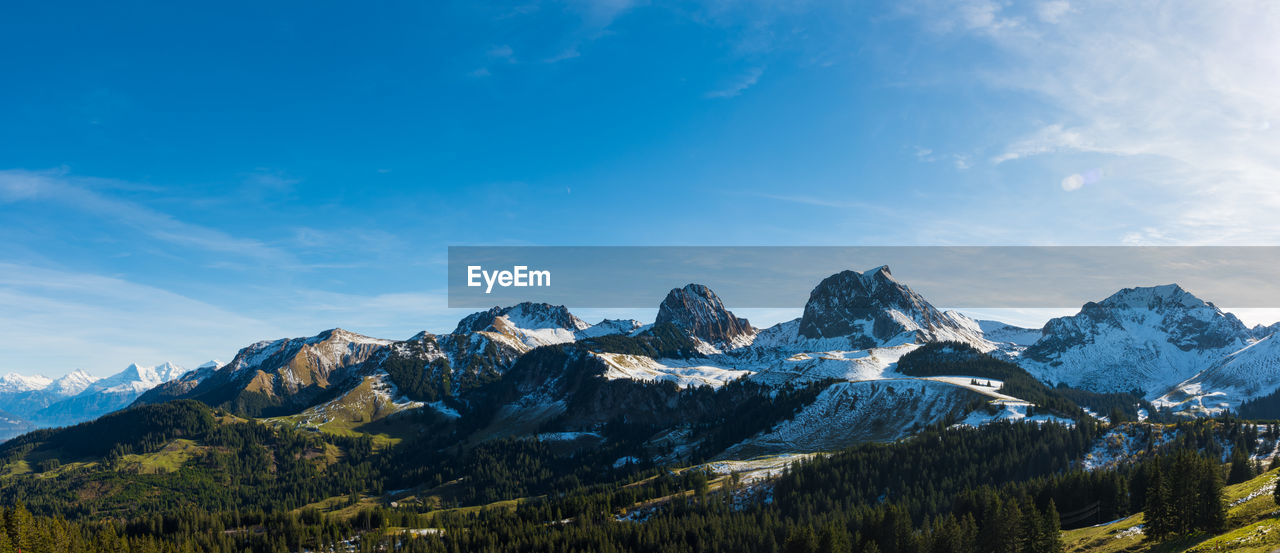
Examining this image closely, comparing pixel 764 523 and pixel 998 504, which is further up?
pixel 998 504

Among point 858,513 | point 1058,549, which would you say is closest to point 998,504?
point 1058,549

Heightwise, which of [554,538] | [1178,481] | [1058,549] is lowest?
[554,538]

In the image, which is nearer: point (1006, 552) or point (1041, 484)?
point (1006, 552)

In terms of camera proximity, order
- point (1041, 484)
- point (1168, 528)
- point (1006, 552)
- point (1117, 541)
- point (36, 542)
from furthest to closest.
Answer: point (1041, 484)
point (36, 542)
point (1006, 552)
point (1117, 541)
point (1168, 528)

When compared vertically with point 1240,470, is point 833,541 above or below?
below

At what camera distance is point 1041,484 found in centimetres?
16050

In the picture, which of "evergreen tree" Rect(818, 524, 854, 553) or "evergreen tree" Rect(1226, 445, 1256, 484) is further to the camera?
"evergreen tree" Rect(1226, 445, 1256, 484)

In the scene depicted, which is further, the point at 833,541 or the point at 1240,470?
the point at 1240,470

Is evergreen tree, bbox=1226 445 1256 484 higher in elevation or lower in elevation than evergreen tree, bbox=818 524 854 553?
higher

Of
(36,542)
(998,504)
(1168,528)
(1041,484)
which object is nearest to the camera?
(1168,528)

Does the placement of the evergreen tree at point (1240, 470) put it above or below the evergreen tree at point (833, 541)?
above

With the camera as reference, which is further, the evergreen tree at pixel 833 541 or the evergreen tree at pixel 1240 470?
the evergreen tree at pixel 1240 470

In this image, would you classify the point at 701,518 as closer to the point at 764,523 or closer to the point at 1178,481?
the point at 764,523

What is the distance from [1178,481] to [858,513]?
8629 cm
